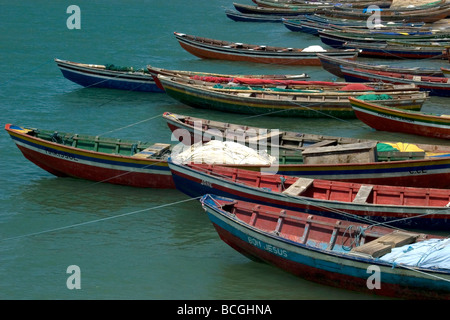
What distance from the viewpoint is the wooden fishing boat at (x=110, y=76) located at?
38.4 metres

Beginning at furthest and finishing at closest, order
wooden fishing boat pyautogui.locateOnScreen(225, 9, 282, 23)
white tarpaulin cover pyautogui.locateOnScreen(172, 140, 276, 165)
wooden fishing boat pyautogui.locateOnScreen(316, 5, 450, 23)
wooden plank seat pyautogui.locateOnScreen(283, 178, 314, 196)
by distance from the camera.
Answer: wooden fishing boat pyautogui.locateOnScreen(225, 9, 282, 23), wooden fishing boat pyautogui.locateOnScreen(316, 5, 450, 23), white tarpaulin cover pyautogui.locateOnScreen(172, 140, 276, 165), wooden plank seat pyautogui.locateOnScreen(283, 178, 314, 196)

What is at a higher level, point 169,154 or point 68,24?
point 68,24

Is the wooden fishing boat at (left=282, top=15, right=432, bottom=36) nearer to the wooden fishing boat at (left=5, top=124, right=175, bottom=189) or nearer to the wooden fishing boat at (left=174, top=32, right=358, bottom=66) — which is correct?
the wooden fishing boat at (left=174, top=32, right=358, bottom=66)

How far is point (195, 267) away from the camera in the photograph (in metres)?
19.3

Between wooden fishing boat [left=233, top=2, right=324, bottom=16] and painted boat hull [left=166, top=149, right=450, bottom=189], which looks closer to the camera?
painted boat hull [left=166, top=149, right=450, bottom=189]

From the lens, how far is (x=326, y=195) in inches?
842

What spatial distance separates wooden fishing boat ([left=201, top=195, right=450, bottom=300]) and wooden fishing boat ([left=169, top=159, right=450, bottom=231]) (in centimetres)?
165

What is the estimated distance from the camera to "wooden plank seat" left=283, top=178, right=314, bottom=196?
21000 millimetres

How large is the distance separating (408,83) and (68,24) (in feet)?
122

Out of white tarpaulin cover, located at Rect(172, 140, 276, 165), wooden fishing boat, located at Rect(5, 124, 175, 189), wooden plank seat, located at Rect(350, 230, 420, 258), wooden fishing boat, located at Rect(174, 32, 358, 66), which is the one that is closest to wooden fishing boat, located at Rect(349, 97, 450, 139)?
white tarpaulin cover, located at Rect(172, 140, 276, 165)

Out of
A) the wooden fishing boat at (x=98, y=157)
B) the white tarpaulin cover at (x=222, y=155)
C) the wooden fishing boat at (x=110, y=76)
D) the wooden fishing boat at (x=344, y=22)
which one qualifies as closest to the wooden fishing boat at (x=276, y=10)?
the wooden fishing boat at (x=344, y=22)

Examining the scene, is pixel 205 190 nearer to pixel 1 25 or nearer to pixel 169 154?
pixel 169 154

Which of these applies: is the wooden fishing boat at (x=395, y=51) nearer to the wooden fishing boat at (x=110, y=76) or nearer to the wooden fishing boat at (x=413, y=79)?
the wooden fishing boat at (x=413, y=79)
